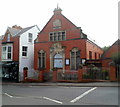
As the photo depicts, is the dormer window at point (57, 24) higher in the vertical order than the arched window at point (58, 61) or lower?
higher

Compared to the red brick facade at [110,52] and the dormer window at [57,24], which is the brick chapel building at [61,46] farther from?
the red brick facade at [110,52]

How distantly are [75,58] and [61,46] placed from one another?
112 inches

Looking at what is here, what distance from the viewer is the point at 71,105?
318 inches

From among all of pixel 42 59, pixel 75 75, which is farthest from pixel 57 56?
pixel 75 75

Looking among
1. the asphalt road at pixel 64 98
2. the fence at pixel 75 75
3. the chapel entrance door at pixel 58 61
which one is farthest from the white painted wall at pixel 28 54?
the asphalt road at pixel 64 98

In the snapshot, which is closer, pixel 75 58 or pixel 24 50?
pixel 75 58

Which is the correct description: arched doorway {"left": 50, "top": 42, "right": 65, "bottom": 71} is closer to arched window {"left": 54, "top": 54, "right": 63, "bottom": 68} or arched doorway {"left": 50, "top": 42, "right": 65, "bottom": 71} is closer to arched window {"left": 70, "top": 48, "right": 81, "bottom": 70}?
arched window {"left": 54, "top": 54, "right": 63, "bottom": 68}

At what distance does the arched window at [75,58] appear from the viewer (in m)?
23.5

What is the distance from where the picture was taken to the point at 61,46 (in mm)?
24734

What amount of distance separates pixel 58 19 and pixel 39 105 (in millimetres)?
19183

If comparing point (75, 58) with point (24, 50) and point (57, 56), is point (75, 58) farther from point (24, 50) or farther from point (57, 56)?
point (24, 50)

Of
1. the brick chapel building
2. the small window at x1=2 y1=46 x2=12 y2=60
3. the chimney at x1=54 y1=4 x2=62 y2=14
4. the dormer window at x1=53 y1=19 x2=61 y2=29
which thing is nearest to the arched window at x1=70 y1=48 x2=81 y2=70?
the brick chapel building

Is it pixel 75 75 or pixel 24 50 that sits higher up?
pixel 24 50

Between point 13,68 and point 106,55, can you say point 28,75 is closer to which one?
point 13,68
